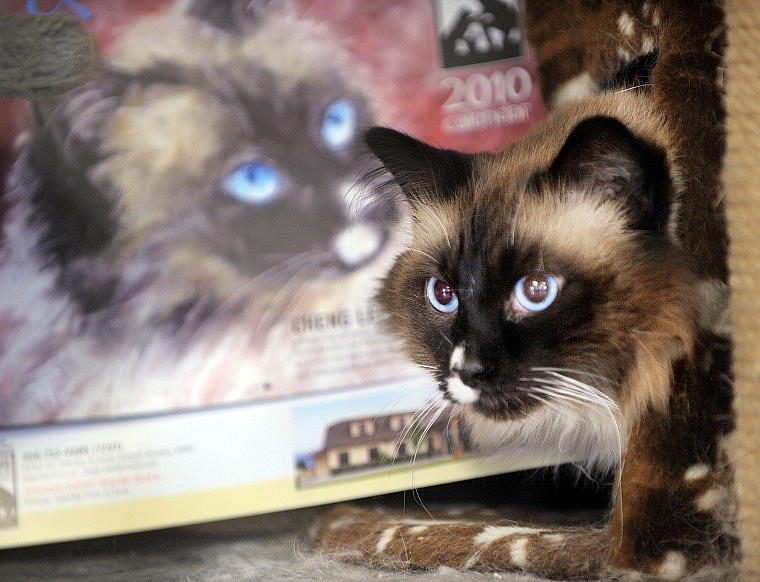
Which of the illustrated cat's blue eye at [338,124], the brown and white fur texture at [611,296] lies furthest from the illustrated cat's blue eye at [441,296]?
the illustrated cat's blue eye at [338,124]

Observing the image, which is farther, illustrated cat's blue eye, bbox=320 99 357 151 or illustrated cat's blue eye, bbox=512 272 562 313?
illustrated cat's blue eye, bbox=320 99 357 151

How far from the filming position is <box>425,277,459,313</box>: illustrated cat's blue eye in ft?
2.84

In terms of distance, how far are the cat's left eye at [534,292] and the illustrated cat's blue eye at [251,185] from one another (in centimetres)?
39

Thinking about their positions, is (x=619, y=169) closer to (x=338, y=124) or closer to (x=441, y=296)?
(x=441, y=296)

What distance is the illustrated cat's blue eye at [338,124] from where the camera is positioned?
1.01 meters

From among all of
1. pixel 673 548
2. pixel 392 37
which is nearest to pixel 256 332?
pixel 392 37

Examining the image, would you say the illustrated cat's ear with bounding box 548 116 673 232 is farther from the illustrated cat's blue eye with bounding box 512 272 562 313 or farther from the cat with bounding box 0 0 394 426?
the cat with bounding box 0 0 394 426

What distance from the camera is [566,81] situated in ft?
3.12

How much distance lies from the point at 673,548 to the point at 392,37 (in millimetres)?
740

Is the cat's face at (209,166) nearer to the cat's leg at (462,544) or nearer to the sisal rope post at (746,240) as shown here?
the cat's leg at (462,544)

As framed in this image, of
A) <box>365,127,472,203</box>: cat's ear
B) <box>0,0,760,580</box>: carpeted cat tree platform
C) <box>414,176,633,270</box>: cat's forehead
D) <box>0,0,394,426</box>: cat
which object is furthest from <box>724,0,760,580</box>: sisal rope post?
<box>0,0,394,426</box>: cat

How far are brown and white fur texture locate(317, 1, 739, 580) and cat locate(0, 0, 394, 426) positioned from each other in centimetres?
16

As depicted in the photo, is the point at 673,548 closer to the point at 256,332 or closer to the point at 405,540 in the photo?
the point at 405,540

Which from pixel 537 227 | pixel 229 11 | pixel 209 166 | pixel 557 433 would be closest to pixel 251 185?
pixel 209 166
